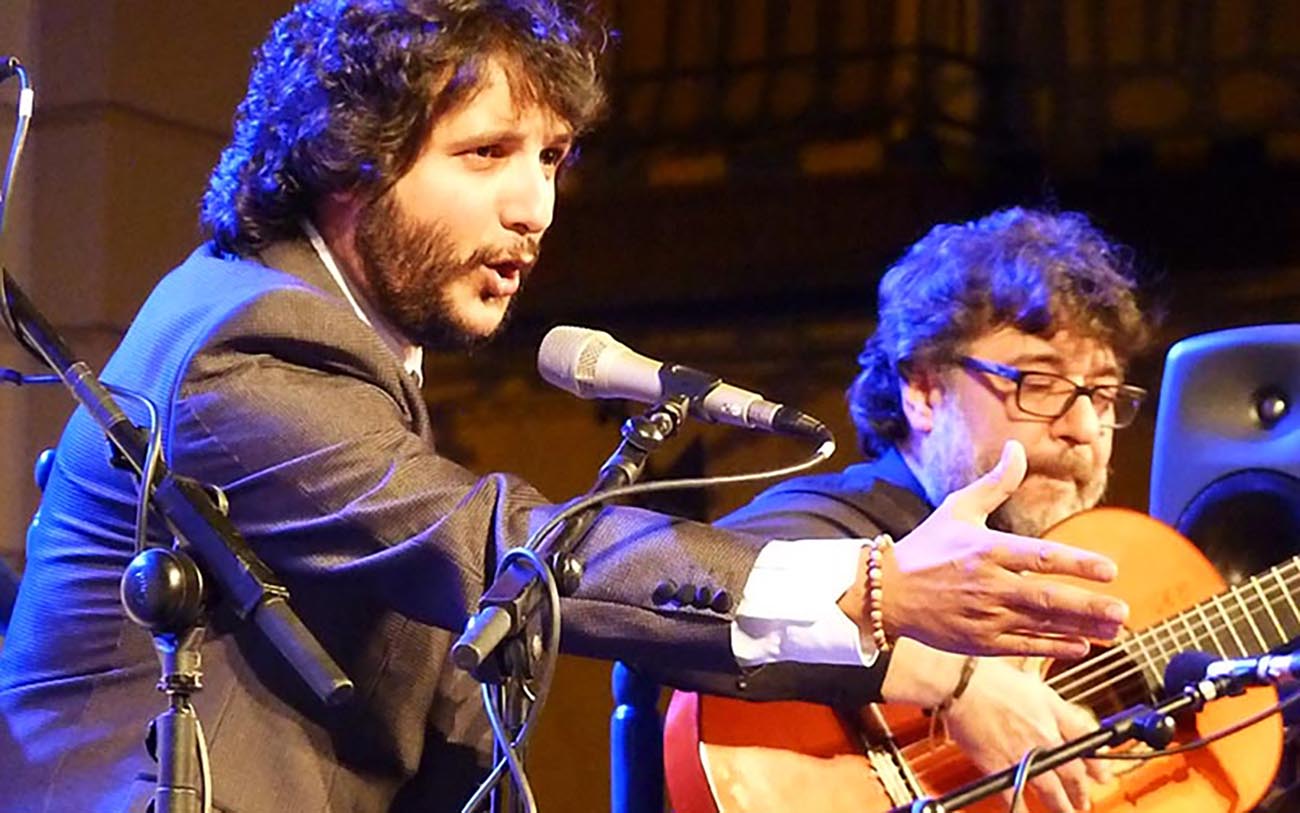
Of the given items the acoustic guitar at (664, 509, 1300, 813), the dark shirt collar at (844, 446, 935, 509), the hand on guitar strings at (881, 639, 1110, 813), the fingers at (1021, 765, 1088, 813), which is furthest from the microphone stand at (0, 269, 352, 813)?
the dark shirt collar at (844, 446, 935, 509)

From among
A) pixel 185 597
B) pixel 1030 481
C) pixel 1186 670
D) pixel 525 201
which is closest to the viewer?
pixel 185 597

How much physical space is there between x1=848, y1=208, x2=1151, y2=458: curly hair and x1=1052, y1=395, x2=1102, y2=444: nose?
0.15 m

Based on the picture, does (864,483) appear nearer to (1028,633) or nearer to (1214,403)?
(1214,403)

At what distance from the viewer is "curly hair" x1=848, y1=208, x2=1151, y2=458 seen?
3.34 metres

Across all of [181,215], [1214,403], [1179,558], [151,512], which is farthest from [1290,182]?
[151,512]

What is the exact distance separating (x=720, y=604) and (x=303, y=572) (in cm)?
40

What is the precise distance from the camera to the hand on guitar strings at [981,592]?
5.30ft

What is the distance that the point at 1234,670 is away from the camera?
90.7 inches

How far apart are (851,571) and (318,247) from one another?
0.78m

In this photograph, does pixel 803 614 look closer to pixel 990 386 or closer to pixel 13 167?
pixel 13 167

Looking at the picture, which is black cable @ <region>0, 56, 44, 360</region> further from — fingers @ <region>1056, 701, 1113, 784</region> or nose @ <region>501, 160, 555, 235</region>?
fingers @ <region>1056, 701, 1113, 784</region>

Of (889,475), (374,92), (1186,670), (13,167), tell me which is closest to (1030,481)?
(889,475)

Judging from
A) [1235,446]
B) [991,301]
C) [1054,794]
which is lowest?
[1054,794]

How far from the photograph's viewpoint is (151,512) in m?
1.77
